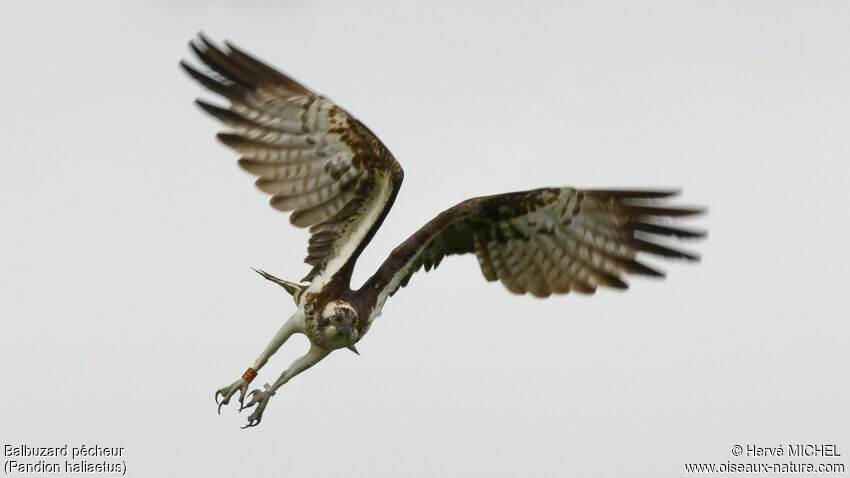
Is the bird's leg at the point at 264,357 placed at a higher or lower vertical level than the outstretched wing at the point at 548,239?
lower

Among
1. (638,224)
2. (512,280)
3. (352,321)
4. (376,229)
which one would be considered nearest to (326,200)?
(376,229)

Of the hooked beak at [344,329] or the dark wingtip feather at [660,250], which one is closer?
the hooked beak at [344,329]

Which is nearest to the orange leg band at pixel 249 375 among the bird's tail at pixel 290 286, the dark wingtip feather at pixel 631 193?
the bird's tail at pixel 290 286

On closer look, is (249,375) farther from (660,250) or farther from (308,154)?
(660,250)

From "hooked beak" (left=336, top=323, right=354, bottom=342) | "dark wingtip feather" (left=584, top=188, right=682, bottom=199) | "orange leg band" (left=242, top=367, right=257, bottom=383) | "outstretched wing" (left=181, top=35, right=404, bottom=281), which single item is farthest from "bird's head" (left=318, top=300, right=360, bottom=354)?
"dark wingtip feather" (left=584, top=188, right=682, bottom=199)

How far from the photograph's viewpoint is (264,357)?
10.3 meters

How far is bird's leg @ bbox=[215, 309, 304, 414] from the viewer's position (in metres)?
10.2

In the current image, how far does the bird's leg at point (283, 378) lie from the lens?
1019 cm

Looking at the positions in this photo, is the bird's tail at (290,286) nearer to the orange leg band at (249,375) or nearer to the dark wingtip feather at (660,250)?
the orange leg band at (249,375)

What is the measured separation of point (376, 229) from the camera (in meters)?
10.5

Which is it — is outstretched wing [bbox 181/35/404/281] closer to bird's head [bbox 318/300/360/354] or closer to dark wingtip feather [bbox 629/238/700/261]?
bird's head [bbox 318/300/360/354]

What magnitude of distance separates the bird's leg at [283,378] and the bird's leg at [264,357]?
11 cm

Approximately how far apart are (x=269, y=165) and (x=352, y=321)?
1.64m

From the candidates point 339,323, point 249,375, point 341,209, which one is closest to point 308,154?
point 341,209
